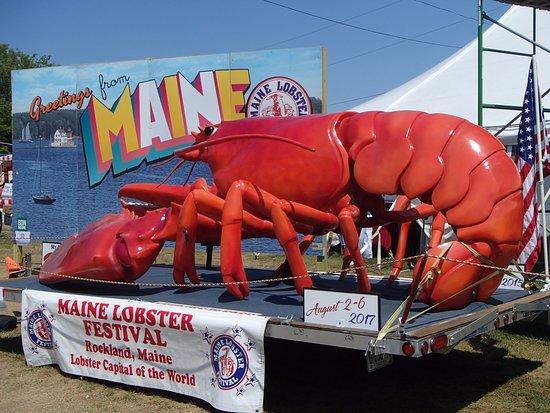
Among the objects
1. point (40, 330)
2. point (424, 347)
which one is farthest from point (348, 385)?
point (40, 330)

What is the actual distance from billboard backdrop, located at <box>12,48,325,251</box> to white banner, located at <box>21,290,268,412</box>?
7.16 metres

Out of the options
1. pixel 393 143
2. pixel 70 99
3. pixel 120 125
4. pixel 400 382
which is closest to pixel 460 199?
pixel 393 143

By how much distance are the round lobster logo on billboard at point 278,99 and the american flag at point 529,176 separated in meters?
4.82

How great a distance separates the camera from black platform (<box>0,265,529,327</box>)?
4988mm

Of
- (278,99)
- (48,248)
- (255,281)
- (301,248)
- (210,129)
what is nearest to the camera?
(255,281)

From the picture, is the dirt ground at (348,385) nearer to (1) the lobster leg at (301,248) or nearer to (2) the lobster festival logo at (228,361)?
(2) the lobster festival logo at (228,361)

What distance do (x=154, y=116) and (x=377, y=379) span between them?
904cm

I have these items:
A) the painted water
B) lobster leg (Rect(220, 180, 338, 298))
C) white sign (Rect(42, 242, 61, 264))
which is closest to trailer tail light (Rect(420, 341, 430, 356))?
→ lobster leg (Rect(220, 180, 338, 298))

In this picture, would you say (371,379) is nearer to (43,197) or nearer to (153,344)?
(153,344)

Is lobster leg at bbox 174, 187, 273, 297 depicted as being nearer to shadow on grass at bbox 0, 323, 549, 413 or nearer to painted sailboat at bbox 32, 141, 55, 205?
shadow on grass at bbox 0, 323, 549, 413

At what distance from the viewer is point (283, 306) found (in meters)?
5.25

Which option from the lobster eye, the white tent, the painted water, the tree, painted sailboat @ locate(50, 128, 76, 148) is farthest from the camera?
the tree

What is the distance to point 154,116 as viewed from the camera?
534 inches

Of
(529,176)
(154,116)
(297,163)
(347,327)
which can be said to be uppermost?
(154,116)
